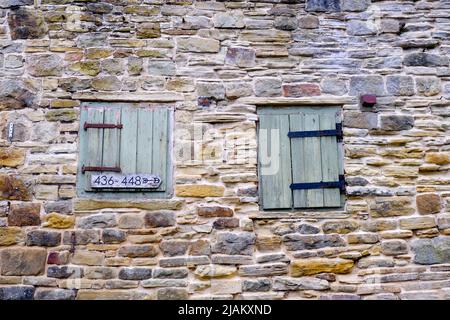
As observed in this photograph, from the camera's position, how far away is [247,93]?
430 centimetres

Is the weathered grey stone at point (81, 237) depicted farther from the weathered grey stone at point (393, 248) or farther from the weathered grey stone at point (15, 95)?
the weathered grey stone at point (393, 248)

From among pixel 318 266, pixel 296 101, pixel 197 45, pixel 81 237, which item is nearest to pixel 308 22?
pixel 296 101

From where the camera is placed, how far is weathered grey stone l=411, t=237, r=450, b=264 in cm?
402

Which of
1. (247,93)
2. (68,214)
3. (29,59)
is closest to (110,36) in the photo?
(29,59)

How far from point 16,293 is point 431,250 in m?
3.48

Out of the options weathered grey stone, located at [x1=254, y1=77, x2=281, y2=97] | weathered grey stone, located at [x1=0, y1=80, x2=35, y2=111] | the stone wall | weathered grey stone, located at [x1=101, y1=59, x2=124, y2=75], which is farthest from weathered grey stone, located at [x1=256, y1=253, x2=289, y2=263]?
weathered grey stone, located at [x1=0, y1=80, x2=35, y2=111]

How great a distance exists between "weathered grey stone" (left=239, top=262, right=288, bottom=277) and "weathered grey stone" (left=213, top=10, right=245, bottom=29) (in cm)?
219

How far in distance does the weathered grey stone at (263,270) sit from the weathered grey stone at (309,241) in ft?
0.58

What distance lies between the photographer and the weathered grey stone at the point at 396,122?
4258 mm

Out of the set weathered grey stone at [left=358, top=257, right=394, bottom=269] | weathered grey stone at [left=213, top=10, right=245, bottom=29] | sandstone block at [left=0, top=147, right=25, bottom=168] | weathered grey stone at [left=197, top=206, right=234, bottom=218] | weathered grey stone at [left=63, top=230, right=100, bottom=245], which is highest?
weathered grey stone at [left=213, top=10, right=245, bottom=29]

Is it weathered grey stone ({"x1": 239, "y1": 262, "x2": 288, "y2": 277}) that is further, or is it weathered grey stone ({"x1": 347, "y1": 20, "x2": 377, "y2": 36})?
weathered grey stone ({"x1": 347, "y1": 20, "x2": 377, "y2": 36})

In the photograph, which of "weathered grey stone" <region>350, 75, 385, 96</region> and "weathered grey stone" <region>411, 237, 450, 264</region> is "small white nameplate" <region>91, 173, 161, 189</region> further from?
"weathered grey stone" <region>411, 237, 450, 264</region>

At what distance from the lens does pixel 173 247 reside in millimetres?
3977

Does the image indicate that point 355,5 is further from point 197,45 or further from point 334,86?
point 197,45
